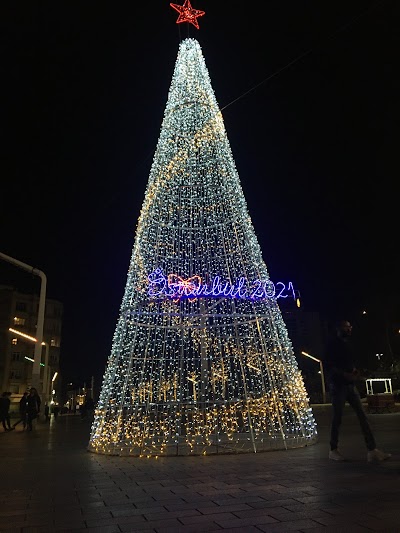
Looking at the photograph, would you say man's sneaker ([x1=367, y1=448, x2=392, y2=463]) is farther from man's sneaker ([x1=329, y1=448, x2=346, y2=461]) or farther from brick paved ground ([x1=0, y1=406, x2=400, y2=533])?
man's sneaker ([x1=329, y1=448, x2=346, y2=461])

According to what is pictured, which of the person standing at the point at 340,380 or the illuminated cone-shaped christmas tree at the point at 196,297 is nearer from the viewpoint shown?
the person standing at the point at 340,380

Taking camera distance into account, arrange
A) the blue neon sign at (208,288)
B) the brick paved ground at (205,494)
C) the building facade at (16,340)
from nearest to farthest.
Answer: the brick paved ground at (205,494)
the blue neon sign at (208,288)
the building facade at (16,340)

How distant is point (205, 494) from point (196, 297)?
4.86 metres

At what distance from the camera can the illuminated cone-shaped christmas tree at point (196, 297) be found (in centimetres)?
838

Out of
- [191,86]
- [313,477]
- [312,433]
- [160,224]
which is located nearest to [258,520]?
[313,477]

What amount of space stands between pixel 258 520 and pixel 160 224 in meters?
6.41

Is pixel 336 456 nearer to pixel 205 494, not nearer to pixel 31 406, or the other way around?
pixel 205 494

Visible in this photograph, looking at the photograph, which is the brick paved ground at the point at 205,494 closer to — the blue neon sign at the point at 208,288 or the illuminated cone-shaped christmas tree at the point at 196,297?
the illuminated cone-shaped christmas tree at the point at 196,297

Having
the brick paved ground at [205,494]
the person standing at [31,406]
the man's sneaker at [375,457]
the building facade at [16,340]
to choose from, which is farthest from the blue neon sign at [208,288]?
the building facade at [16,340]

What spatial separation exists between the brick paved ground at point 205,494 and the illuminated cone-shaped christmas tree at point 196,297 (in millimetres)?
1221

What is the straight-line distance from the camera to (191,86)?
991 centimetres

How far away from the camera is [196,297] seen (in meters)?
9.05

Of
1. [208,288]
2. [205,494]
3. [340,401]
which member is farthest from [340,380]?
[208,288]

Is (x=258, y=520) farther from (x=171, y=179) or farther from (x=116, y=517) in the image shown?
(x=171, y=179)
